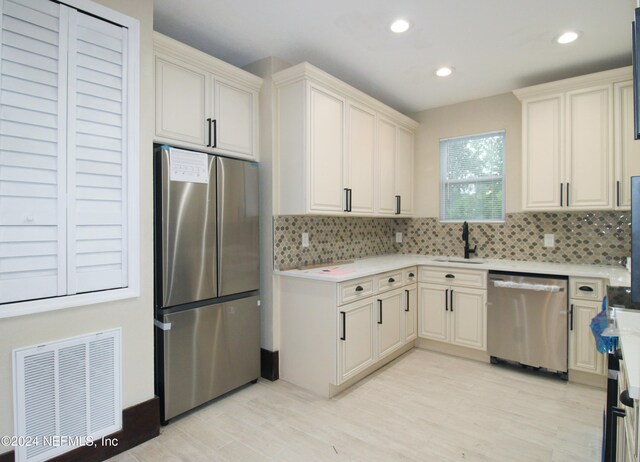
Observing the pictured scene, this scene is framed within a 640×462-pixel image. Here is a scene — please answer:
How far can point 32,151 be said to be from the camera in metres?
1.73

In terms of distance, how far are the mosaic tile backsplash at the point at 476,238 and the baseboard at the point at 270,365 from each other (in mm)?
740

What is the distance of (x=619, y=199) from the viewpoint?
9.80ft

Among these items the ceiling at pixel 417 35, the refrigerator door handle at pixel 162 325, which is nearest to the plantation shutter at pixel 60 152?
the refrigerator door handle at pixel 162 325

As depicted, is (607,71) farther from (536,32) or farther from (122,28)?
(122,28)

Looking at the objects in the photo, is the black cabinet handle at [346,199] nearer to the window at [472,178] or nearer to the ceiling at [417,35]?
the ceiling at [417,35]

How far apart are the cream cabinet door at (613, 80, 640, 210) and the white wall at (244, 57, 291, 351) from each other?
2.84 meters

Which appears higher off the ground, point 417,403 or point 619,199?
point 619,199

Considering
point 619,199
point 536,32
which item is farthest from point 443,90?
point 619,199

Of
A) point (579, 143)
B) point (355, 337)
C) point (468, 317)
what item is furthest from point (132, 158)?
point (579, 143)

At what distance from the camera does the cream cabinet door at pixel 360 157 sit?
10.8 ft

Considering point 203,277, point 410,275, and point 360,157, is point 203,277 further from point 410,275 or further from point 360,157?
point 410,275

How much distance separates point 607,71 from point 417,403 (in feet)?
10.1

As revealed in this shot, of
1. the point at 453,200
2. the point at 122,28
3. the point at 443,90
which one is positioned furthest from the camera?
the point at 453,200

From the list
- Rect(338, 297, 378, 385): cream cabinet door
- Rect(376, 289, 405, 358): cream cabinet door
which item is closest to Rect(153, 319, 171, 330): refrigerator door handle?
Rect(338, 297, 378, 385): cream cabinet door
